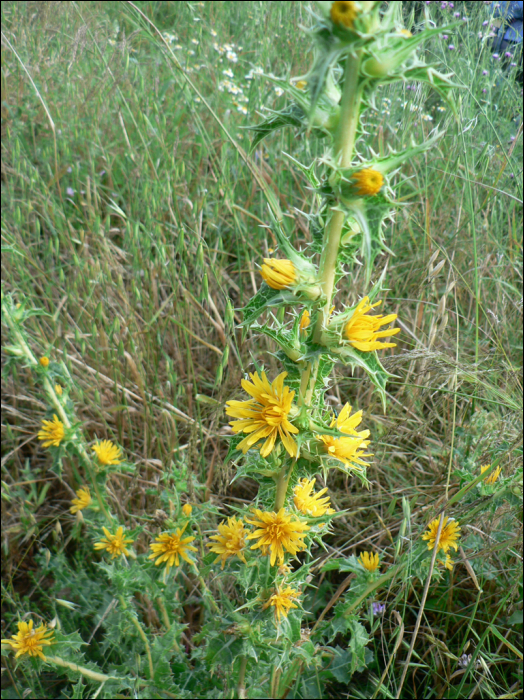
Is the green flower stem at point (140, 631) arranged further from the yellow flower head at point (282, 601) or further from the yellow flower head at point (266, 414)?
the yellow flower head at point (266, 414)

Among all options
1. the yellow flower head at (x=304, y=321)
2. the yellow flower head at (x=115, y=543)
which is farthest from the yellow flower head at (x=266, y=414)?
the yellow flower head at (x=115, y=543)

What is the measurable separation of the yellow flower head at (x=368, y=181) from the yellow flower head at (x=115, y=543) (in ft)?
4.63

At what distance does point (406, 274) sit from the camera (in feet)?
8.61

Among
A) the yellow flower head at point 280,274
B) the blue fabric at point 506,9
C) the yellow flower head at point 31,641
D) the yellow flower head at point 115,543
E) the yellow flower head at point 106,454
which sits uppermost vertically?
the blue fabric at point 506,9

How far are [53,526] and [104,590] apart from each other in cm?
47

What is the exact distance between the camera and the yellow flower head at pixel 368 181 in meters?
0.86

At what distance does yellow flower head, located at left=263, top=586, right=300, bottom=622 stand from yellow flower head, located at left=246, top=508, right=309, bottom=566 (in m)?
0.10

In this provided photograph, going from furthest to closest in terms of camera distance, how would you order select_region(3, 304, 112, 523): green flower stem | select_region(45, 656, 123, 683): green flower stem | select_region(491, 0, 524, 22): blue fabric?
1. select_region(491, 0, 524, 22): blue fabric
2. select_region(3, 304, 112, 523): green flower stem
3. select_region(45, 656, 123, 683): green flower stem

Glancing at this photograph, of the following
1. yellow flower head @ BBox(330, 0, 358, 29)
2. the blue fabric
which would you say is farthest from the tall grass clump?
the blue fabric

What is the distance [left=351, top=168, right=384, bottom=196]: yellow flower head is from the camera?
2.81ft

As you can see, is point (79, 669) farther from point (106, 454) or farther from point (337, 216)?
point (337, 216)

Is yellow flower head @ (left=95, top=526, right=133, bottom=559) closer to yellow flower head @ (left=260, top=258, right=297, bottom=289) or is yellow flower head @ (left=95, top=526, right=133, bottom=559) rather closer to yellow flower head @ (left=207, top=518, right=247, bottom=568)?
yellow flower head @ (left=207, top=518, right=247, bottom=568)

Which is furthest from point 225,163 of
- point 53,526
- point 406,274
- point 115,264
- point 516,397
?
point 53,526

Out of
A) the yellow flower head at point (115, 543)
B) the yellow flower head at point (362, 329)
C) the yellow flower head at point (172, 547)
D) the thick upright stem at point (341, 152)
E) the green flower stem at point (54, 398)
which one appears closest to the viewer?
the thick upright stem at point (341, 152)
